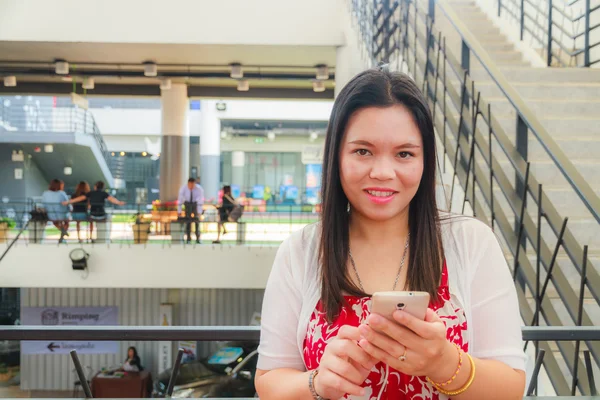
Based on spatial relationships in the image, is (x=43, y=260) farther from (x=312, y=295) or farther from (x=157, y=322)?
(x=312, y=295)

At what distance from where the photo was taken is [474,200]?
2.94 m

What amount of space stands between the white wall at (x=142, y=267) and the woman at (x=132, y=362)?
128 inches

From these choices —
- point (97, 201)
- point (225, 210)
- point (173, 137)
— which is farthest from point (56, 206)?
point (173, 137)

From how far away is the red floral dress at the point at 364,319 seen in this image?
95cm

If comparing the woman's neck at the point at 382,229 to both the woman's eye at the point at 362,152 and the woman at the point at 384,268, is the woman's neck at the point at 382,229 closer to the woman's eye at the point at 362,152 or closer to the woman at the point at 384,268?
the woman at the point at 384,268

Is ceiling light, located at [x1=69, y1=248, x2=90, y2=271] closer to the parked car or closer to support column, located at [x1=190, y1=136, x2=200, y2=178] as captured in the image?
the parked car

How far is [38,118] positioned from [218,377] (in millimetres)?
8364

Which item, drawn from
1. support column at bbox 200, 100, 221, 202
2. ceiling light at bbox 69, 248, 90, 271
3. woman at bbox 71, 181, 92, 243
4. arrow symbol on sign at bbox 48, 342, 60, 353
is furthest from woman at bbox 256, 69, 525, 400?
support column at bbox 200, 100, 221, 202

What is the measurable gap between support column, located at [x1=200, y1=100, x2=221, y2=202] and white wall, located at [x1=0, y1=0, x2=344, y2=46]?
27.7 ft

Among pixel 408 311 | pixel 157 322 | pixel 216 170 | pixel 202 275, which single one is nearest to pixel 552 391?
pixel 408 311

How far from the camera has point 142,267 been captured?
Answer: 8.48 m

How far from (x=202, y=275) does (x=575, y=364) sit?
6.89 metres

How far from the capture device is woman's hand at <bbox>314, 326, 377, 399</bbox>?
0.83 m

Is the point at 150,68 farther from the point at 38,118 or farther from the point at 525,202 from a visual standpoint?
the point at 525,202
